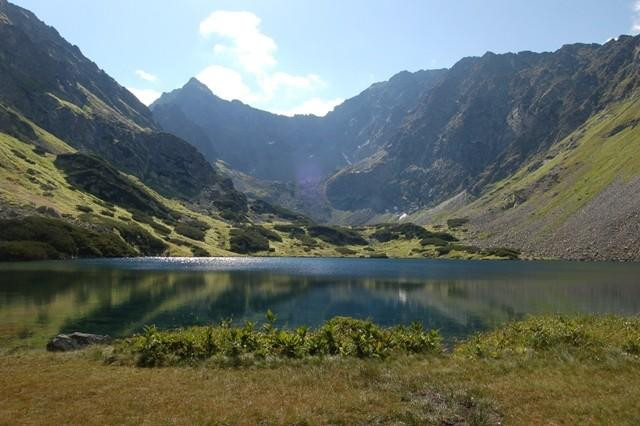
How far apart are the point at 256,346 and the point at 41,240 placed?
17762cm

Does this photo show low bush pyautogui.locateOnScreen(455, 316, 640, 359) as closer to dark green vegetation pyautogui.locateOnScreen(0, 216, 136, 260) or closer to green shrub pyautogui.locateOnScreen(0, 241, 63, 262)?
green shrub pyautogui.locateOnScreen(0, 241, 63, 262)

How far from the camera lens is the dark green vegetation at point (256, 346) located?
3011 centimetres

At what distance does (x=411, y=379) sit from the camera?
83.5 feet

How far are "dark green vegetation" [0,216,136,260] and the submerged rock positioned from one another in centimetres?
14412

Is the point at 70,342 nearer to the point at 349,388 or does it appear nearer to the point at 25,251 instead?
the point at 349,388

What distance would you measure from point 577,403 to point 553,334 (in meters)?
15.1

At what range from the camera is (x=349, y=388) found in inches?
925

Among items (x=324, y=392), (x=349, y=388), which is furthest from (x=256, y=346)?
(x=324, y=392)

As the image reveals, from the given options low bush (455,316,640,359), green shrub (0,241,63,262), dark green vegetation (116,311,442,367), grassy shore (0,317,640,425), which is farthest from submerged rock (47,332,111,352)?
green shrub (0,241,63,262)

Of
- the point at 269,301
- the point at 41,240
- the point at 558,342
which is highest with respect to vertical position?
the point at 41,240

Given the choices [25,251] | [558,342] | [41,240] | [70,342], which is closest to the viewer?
[558,342]

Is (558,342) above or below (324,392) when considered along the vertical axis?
A: below

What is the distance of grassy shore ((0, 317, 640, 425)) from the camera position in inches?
754

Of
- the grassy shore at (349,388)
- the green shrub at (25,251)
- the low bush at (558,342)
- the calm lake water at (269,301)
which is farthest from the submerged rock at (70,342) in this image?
the green shrub at (25,251)
